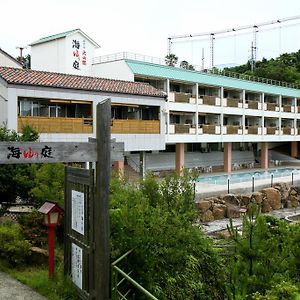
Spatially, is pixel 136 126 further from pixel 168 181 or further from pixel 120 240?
pixel 120 240

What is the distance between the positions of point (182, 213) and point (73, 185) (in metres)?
2.34

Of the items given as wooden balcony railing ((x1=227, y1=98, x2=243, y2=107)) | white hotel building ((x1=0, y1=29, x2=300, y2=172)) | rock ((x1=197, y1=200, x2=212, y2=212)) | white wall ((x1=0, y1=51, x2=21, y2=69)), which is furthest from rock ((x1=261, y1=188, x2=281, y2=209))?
white wall ((x1=0, y1=51, x2=21, y2=69))

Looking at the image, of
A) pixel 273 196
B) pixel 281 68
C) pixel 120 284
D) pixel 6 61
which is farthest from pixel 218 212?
pixel 281 68

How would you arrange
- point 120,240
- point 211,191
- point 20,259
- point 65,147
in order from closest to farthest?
point 65,147 < point 120,240 < point 20,259 < point 211,191

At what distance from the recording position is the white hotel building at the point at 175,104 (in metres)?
26.0

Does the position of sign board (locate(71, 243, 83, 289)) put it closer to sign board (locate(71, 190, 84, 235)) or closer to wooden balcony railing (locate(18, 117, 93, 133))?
sign board (locate(71, 190, 84, 235))

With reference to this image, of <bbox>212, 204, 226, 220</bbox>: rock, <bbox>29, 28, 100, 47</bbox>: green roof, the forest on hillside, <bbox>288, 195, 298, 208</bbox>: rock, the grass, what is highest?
the forest on hillside

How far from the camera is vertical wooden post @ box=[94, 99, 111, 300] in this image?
704cm

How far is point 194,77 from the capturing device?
34.2 m

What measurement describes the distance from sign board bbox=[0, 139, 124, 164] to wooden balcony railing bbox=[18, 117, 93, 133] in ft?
46.7

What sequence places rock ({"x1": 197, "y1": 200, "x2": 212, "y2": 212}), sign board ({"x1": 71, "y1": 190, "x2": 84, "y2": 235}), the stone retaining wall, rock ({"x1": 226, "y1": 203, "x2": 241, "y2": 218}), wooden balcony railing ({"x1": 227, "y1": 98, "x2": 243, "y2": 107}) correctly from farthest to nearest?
wooden balcony railing ({"x1": 227, "y1": 98, "x2": 243, "y2": 107}) → rock ({"x1": 226, "y1": 203, "x2": 241, "y2": 218}) → the stone retaining wall → rock ({"x1": 197, "y1": 200, "x2": 212, "y2": 212}) → sign board ({"x1": 71, "y1": 190, "x2": 84, "y2": 235})

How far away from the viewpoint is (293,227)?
8484 millimetres

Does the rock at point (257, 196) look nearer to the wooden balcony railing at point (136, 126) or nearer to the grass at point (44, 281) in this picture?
the wooden balcony railing at point (136, 126)

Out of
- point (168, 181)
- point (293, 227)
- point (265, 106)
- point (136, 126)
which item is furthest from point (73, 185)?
point (265, 106)
